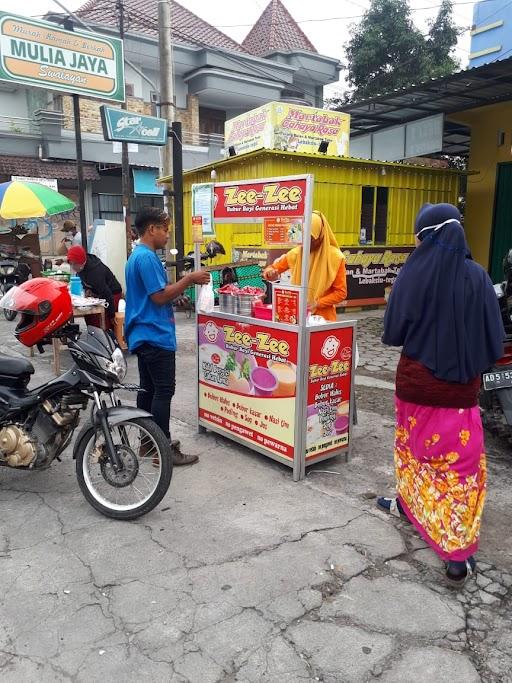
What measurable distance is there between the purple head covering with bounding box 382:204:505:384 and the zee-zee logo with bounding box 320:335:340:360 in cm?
114

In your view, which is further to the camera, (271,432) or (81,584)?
(271,432)

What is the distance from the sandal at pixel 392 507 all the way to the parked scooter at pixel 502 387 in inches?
42.5

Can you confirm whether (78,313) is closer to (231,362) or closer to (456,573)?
(231,362)

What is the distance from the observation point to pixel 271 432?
12.6ft

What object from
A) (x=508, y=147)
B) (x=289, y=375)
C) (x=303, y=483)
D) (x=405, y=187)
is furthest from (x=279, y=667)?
(x=508, y=147)

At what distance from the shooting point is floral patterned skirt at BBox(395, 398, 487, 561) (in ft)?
8.38

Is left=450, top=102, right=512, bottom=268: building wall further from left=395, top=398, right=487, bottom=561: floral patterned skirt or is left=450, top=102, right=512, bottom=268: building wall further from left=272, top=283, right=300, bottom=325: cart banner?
left=395, top=398, right=487, bottom=561: floral patterned skirt

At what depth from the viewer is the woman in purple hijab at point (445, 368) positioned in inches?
95.3

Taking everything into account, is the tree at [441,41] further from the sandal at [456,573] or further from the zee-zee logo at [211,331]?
the sandal at [456,573]

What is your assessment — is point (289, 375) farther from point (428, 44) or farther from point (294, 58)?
point (294, 58)

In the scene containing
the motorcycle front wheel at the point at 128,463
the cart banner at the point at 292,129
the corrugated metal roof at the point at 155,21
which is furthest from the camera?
the corrugated metal roof at the point at 155,21

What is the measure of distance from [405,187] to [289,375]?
322 inches

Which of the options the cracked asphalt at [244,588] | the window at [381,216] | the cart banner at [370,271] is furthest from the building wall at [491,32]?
the cracked asphalt at [244,588]

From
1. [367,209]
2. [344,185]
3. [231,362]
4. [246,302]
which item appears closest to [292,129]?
[344,185]
